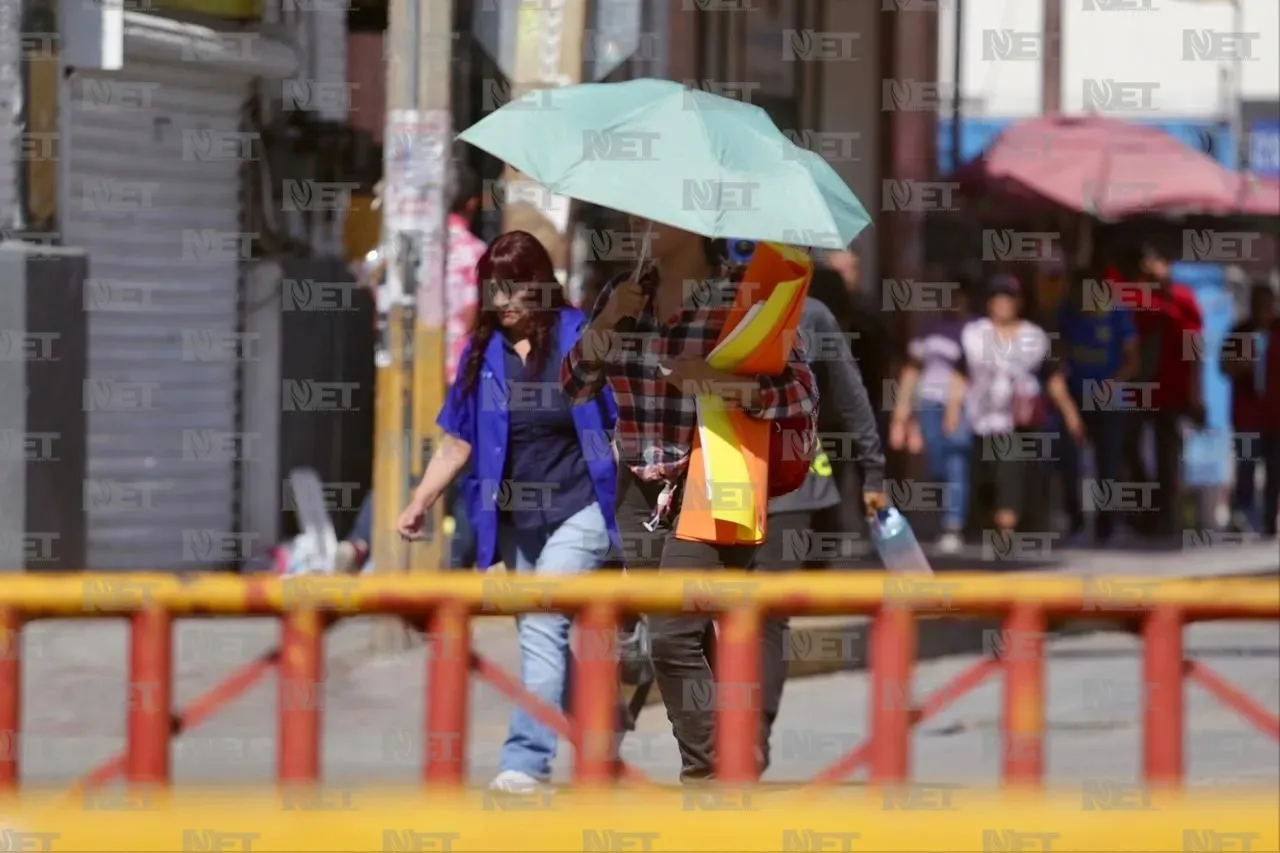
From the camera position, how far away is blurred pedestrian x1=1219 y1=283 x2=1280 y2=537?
Result: 678 inches

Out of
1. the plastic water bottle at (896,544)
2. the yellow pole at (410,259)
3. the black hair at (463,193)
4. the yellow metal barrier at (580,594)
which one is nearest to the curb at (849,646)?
the yellow pole at (410,259)

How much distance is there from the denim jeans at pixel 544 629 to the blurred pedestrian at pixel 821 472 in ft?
1.63

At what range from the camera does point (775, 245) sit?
253 inches

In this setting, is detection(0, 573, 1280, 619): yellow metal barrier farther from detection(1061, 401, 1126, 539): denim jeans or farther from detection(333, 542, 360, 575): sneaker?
detection(1061, 401, 1126, 539): denim jeans

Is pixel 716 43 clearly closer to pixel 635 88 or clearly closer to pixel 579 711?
pixel 635 88

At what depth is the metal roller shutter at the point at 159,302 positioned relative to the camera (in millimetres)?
12258

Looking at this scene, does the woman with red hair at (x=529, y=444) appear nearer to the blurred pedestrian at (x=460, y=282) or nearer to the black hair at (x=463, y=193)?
the blurred pedestrian at (x=460, y=282)

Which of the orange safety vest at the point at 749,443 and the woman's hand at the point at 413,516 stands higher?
the orange safety vest at the point at 749,443

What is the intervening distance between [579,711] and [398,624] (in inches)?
222

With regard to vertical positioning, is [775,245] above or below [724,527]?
above

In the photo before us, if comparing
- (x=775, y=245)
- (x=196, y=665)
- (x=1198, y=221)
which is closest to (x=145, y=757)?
(x=775, y=245)

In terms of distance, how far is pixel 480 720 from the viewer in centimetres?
870

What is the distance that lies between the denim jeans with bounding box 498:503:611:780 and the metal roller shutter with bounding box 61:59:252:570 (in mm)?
5092

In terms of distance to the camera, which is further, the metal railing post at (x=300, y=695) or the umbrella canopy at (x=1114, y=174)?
the umbrella canopy at (x=1114, y=174)
